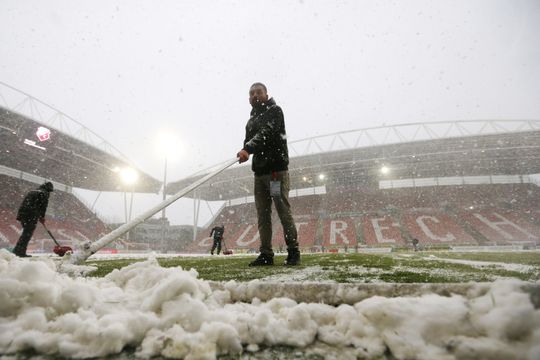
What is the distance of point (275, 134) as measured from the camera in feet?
10.1

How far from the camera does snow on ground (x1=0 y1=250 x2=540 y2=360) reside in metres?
0.66

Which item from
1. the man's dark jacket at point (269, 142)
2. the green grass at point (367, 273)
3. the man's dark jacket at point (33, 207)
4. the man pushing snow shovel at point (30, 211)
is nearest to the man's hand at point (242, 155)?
the man's dark jacket at point (269, 142)

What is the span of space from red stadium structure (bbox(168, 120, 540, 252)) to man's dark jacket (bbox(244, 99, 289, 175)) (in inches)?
683

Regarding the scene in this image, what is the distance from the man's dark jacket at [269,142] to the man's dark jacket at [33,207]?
4.62 m

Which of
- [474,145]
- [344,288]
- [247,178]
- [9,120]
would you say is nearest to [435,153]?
[474,145]

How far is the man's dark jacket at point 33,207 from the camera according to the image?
17.4 ft

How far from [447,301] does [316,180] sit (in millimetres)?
29622

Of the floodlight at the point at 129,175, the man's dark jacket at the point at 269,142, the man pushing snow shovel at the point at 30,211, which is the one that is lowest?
the man pushing snow shovel at the point at 30,211

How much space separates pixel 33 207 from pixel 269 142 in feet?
16.4

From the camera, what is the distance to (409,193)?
28938 mm

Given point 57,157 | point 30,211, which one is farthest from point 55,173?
point 30,211

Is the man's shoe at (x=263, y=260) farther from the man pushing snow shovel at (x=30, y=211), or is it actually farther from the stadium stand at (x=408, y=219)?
the stadium stand at (x=408, y=219)

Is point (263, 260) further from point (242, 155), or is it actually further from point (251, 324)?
point (251, 324)

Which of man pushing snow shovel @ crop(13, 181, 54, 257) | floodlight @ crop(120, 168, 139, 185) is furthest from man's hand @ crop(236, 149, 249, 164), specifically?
floodlight @ crop(120, 168, 139, 185)
